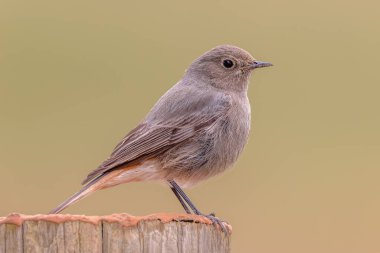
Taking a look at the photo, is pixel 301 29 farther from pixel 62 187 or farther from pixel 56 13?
pixel 62 187

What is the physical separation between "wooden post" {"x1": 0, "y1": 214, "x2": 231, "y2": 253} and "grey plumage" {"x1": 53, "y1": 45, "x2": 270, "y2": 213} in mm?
1692

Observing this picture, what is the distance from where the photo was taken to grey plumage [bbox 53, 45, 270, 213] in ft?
21.5

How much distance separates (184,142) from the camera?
6863 mm

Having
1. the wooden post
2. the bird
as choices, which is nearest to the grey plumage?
the bird

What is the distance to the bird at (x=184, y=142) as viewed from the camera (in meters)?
6.55

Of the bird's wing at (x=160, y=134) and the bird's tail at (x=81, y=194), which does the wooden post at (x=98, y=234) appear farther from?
the bird's wing at (x=160, y=134)

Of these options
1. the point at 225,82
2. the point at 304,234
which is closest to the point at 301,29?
the point at 304,234

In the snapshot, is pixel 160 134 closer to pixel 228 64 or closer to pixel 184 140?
pixel 184 140

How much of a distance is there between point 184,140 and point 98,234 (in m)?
2.59

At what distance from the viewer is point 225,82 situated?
7.67m

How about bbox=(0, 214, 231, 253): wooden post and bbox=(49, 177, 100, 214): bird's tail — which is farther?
bbox=(49, 177, 100, 214): bird's tail

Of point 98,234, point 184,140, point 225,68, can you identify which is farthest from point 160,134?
point 98,234

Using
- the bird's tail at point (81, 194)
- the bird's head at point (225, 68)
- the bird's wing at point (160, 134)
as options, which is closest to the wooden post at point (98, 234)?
the bird's tail at point (81, 194)

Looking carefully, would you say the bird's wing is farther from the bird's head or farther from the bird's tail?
the bird's head
